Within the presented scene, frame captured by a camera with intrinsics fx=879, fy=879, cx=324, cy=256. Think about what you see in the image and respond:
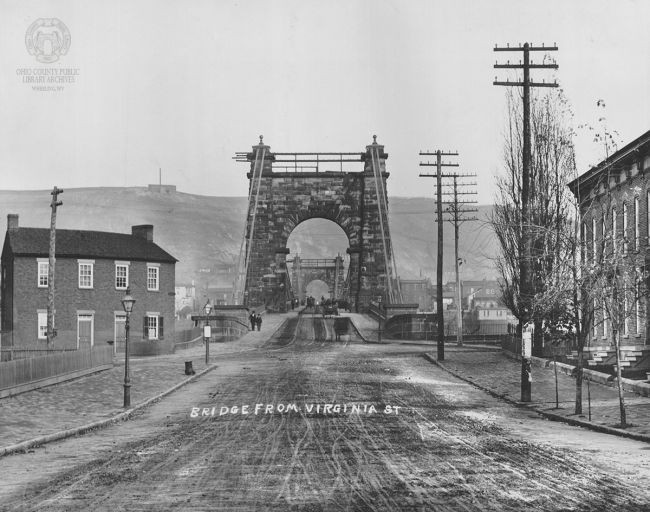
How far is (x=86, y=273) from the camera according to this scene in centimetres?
5466

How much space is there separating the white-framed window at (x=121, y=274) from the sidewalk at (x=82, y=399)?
13.4 metres

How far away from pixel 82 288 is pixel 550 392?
3507cm

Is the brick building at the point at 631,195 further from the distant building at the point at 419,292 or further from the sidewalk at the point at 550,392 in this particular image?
the distant building at the point at 419,292

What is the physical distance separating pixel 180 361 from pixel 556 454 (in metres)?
29.2

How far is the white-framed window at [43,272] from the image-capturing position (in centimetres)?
5346

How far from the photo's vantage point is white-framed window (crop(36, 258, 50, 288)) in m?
53.5

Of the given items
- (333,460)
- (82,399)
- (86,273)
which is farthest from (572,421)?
(86,273)

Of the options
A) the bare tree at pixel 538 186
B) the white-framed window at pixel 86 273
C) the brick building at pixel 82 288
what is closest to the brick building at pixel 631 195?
the bare tree at pixel 538 186

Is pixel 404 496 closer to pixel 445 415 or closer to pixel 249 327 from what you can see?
pixel 445 415

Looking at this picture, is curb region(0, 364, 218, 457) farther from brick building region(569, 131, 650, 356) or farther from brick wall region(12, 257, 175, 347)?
brick wall region(12, 257, 175, 347)

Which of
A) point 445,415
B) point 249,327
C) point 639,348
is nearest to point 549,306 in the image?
point 445,415

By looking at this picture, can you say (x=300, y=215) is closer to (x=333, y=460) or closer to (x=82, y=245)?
(x=82, y=245)

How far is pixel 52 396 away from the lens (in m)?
26.2

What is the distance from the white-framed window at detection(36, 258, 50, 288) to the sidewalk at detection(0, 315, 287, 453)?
1344cm
